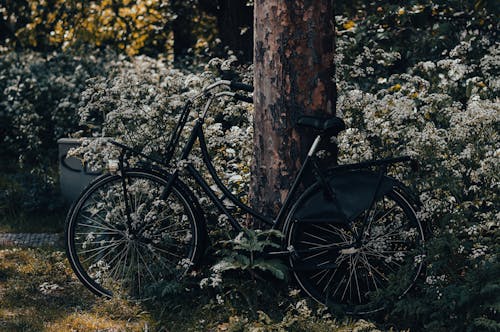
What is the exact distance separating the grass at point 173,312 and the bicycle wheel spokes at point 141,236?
0.16m

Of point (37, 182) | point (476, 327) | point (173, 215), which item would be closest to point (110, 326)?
point (173, 215)

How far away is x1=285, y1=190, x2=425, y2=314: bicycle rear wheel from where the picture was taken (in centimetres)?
502

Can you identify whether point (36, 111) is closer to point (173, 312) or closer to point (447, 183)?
point (173, 312)

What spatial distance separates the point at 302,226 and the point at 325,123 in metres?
0.67

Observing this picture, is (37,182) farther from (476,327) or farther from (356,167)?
(476,327)

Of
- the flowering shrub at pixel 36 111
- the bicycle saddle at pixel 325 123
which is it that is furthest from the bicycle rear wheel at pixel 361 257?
the flowering shrub at pixel 36 111

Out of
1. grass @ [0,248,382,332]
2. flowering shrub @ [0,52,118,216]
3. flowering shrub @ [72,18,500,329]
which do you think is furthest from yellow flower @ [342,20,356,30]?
grass @ [0,248,382,332]

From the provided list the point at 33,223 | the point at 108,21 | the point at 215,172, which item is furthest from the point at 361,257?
the point at 108,21

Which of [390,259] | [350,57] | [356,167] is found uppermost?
[350,57]

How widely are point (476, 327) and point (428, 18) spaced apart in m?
4.29

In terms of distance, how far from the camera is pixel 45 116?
980 centimetres

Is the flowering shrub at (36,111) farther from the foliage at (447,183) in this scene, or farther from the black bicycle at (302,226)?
the foliage at (447,183)

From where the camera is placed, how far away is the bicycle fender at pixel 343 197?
16.3 feet

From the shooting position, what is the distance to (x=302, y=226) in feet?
17.0
